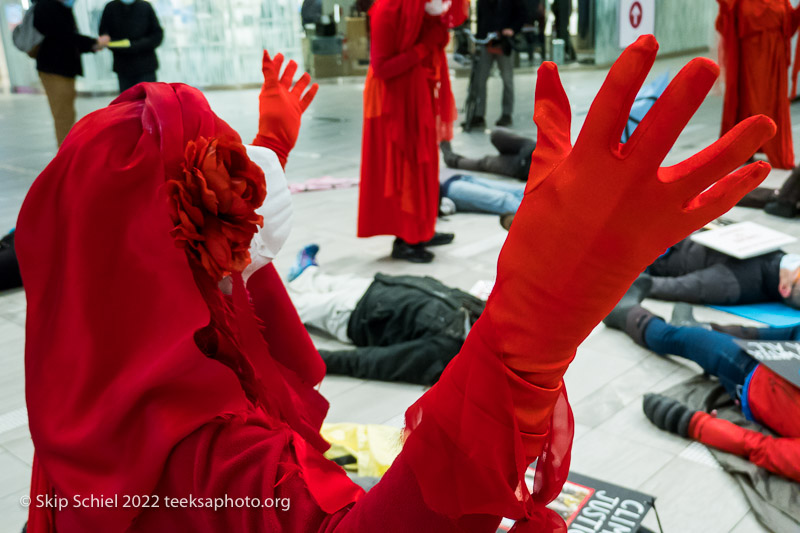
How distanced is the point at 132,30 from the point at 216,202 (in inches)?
222

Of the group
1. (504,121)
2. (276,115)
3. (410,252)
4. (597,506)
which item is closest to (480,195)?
(410,252)

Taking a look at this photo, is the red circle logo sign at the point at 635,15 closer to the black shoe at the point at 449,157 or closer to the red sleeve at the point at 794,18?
the red sleeve at the point at 794,18

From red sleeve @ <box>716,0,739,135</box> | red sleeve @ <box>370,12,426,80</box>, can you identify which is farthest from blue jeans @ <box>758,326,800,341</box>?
red sleeve @ <box>716,0,739,135</box>

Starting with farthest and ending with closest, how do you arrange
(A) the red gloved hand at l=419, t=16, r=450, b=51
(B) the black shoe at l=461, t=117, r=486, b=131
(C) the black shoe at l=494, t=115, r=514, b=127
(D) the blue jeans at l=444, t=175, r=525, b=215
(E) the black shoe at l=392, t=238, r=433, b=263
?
(B) the black shoe at l=461, t=117, r=486, b=131 < (C) the black shoe at l=494, t=115, r=514, b=127 < (D) the blue jeans at l=444, t=175, r=525, b=215 < (E) the black shoe at l=392, t=238, r=433, b=263 < (A) the red gloved hand at l=419, t=16, r=450, b=51

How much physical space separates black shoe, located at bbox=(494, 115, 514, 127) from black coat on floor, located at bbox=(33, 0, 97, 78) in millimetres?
4092

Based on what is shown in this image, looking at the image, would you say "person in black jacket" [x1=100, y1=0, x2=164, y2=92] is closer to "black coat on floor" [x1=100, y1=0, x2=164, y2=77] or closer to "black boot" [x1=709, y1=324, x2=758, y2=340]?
"black coat on floor" [x1=100, y1=0, x2=164, y2=77]

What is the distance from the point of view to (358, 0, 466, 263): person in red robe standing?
3.74 metres

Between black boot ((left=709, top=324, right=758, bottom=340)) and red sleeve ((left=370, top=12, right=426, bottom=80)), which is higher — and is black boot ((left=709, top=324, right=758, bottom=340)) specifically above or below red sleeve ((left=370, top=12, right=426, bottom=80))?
below

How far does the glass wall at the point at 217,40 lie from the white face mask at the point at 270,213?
8710 millimetres

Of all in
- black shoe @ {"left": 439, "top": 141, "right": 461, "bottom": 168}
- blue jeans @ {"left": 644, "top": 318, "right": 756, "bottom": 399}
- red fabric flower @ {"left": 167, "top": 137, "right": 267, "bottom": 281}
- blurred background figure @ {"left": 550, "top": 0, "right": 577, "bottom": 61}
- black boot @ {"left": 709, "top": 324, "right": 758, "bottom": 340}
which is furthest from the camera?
Result: blurred background figure @ {"left": 550, "top": 0, "right": 577, "bottom": 61}

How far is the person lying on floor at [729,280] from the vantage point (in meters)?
3.25

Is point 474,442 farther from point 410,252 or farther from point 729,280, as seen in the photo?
point 410,252

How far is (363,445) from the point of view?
2.21 m

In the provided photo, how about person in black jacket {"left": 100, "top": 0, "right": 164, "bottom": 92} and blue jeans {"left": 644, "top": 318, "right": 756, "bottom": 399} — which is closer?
blue jeans {"left": 644, "top": 318, "right": 756, "bottom": 399}
